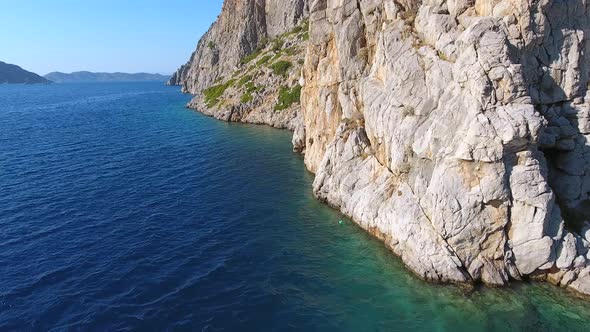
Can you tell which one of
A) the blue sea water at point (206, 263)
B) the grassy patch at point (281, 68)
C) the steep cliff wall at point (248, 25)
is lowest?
the blue sea water at point (206, 263)

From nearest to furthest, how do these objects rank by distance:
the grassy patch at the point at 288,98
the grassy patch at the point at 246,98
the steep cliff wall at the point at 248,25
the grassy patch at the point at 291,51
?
the grassy patch at the point at 288,98 → the grassy patch at the point at 246,98 → the grassy patch at the point at 291,51 → the steep cliff wall at the point at 248,25

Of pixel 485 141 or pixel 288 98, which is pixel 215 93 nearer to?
pixel 288 98

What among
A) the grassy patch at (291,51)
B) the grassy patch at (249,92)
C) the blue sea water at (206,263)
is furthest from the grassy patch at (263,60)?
the blue sea water at (206,263)

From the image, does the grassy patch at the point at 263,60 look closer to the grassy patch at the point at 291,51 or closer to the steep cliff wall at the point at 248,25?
the grassy patch at the point at 291,51

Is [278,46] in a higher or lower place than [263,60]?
higher

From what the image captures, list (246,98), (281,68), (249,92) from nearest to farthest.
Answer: (246,98), (249,92), (281,68)

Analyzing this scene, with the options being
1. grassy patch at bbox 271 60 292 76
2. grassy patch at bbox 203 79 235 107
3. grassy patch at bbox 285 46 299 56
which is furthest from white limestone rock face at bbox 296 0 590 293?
grassy patch at bbox 203 79 235 107

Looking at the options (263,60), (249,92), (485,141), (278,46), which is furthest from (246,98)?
(485,141)
